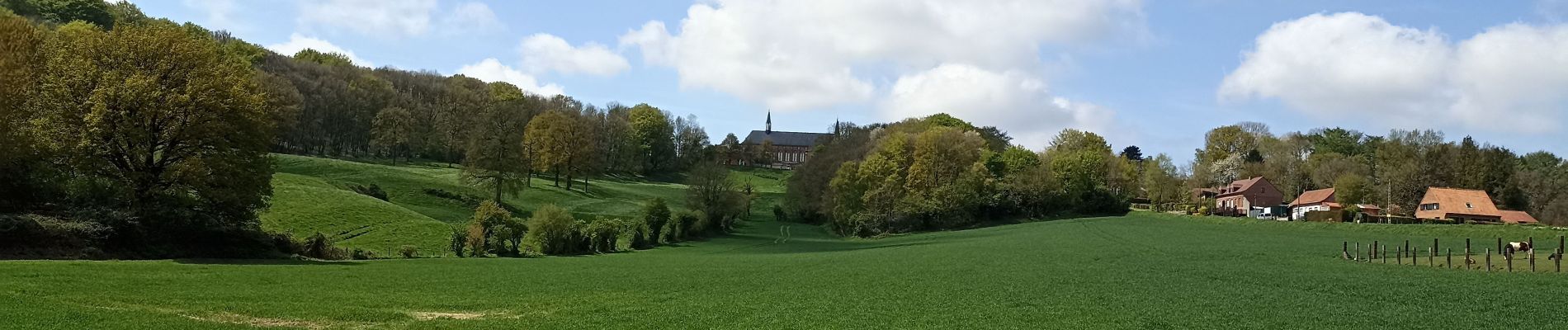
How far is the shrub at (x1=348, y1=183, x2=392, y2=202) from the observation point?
237ft

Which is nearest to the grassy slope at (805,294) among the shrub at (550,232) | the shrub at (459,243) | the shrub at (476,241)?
the shrub at (459,243)

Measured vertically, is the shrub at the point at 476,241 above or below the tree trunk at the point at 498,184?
below

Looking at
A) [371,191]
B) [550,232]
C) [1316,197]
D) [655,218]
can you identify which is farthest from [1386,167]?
[371,191]

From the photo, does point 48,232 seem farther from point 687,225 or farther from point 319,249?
point 687,225

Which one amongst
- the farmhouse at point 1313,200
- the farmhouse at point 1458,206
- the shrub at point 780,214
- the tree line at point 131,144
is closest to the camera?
the tree line at point 131,144

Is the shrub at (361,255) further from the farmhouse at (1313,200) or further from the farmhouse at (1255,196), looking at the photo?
the farmhouse at (1255,196)

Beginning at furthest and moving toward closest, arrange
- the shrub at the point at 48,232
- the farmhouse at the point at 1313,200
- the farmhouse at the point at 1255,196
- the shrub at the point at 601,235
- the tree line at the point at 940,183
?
the farmhouse at the point at 1255,196, the farmhouse at the point at 1313,200, the tree line at the point at 940,183, the shrub at the point at 601,235, the shrub at the point at 48,232

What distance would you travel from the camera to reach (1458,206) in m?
82.5

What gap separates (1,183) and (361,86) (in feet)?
333

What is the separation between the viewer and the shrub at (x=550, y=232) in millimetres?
56500

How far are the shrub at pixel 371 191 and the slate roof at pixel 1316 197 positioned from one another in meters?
95.8

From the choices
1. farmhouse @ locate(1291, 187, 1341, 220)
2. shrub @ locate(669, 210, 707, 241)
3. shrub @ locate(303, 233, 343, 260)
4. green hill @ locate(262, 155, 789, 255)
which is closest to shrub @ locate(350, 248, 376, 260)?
shrub @ locate(303, 233, 343, 260)

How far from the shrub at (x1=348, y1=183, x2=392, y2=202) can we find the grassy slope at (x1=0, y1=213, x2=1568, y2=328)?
32.4 metres

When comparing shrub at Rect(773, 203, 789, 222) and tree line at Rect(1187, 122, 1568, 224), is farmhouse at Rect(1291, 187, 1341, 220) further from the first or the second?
shrub at Rect(773, 203, 789, 222)
